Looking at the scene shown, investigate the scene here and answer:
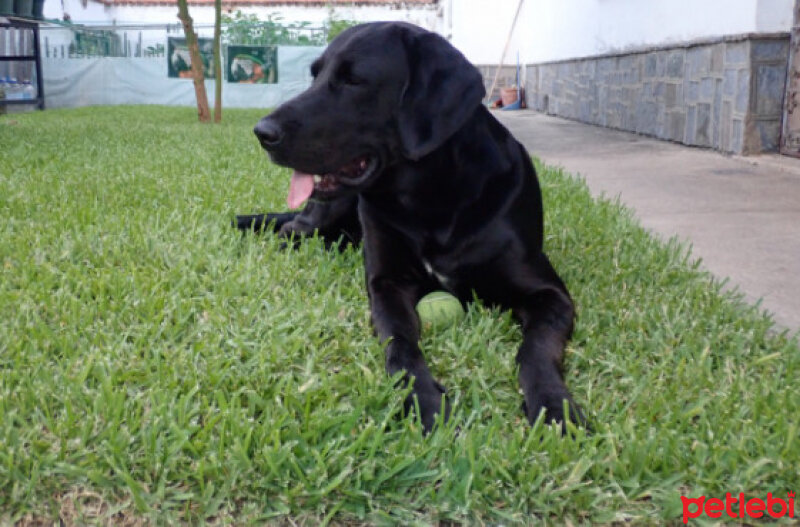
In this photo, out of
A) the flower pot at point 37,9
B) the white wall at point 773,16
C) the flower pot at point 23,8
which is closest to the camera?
the white wall at point 773,16

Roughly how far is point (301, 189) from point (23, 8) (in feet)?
36.1

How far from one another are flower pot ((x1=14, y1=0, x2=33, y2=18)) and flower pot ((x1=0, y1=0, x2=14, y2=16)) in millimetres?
106

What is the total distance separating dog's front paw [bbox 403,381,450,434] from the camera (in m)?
1.44

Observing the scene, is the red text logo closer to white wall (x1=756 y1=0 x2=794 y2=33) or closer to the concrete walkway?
the concrete walkway

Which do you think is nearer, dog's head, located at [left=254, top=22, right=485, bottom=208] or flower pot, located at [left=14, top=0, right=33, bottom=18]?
dog's head, located at [left=254, top=22, right=485, bottom=208]

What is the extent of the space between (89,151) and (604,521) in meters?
5.32

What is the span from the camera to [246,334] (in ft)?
5.98

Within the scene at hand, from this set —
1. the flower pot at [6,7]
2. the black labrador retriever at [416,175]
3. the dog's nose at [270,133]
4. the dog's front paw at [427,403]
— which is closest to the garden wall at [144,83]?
the flower pot at [6,7]

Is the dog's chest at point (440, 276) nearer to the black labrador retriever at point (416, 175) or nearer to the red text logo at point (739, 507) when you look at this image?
the black labrador retriever at point (416, 175)

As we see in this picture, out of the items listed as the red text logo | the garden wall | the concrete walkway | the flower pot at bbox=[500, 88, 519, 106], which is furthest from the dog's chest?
the garden wall

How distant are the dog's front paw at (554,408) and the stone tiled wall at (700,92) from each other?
4.59 metres

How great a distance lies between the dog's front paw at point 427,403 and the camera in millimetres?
1442

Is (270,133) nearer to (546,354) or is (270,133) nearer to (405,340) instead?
(405,340)

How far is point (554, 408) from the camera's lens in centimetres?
148
